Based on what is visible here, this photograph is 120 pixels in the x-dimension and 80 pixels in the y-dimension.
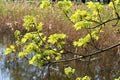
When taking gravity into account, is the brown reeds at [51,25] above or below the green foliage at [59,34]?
below

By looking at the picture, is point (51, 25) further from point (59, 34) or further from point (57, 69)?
point (59, 34)

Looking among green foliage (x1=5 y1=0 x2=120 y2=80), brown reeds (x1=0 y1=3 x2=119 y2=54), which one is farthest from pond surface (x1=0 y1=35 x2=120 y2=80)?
green foliage (x1=5 y1=0 x2=120 y2=80)

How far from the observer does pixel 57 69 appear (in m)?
7.73

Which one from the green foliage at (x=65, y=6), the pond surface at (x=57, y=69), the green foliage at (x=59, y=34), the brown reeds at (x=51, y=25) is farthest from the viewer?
the brown reeds at (x=51, y=25)

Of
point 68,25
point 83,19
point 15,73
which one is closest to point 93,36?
point 83,19

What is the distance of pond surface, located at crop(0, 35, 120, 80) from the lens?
24.0ft

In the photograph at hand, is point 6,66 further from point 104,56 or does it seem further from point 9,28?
point 9,28

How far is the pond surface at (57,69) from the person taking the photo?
7.33m

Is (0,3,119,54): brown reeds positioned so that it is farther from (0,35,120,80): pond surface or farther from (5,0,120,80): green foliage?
(5,0,120,80): green foliage

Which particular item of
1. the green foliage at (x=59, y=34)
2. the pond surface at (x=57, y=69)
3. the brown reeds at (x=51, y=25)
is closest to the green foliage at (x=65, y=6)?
the green foliage at (x=59, y=34)

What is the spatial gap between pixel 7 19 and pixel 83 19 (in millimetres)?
9057

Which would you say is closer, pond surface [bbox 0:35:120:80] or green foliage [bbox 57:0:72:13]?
green foliage [bbox 57:0:72:13]

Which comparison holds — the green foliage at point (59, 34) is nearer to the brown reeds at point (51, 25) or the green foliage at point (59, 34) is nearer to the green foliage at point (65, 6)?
the green foliage at point (65, 6)

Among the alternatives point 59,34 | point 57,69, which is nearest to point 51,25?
point 57,69
